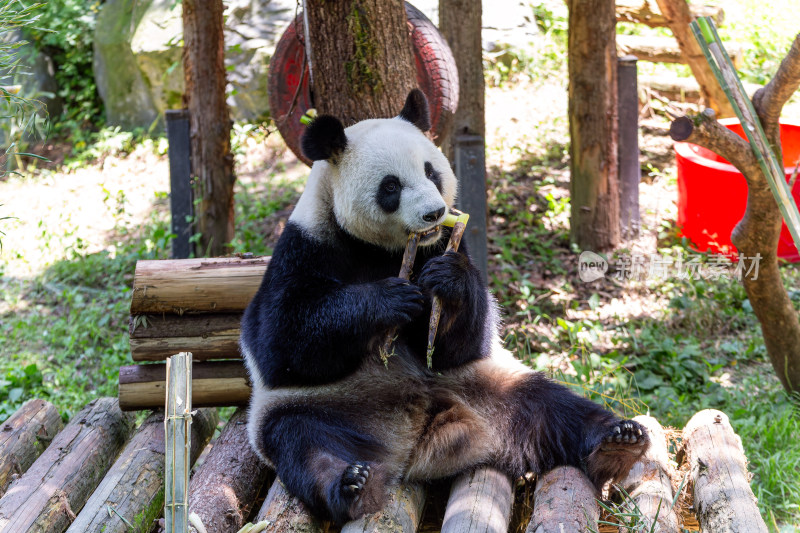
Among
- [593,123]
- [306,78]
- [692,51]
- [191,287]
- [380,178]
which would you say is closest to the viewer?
[380,178]

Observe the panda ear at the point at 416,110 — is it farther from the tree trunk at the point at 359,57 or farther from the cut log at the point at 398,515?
the cut log at the point at 398,515

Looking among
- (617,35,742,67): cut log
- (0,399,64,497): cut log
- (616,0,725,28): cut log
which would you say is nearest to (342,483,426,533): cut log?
(0,399,64,497): cut log

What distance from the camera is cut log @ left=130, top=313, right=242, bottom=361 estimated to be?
12.4ft

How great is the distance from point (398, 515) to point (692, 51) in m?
5.59

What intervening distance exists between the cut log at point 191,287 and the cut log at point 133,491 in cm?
58

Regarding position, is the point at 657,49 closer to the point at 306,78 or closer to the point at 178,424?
the point at 306,78

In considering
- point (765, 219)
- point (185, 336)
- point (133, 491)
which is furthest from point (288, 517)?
point (765, 219)

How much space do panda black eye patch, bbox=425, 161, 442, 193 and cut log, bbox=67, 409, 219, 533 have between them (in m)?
1.76

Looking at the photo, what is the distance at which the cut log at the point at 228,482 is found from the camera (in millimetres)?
2850

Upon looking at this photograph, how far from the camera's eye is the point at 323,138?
301 centimetres

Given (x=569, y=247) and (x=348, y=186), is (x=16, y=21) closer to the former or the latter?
(x=348, y=186)

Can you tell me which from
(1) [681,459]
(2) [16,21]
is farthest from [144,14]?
(1) [681,459]

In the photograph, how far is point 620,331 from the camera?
17.6 ft

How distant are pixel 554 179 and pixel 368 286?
16.8 ft
